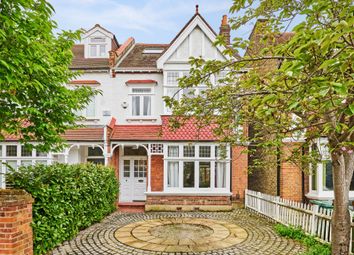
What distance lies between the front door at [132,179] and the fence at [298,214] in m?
5.97

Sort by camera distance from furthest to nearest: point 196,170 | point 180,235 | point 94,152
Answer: point 94,152 → point 196,170 → point 180,235

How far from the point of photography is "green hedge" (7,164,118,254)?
18.3 ft

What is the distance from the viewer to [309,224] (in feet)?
25.6

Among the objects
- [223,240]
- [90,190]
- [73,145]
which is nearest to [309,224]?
[223,240]

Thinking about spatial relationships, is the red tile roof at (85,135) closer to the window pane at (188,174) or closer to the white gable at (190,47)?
the window pane at (188,174)

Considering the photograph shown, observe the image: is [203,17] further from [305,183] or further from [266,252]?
[266,252]

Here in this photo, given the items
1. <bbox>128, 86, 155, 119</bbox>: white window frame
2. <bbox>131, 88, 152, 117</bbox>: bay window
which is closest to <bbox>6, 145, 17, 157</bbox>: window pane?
<bbox>128, 86, 155, 119</bbox>: white window frame

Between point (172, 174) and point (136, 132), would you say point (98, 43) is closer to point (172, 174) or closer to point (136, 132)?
point (136, 132)

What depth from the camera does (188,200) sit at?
12.9m

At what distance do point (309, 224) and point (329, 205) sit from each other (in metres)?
3.78

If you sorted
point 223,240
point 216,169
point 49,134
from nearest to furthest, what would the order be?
point 49,134 → point 223,240 → point 216,169

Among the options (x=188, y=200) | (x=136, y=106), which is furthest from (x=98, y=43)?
(x=188, y=200)

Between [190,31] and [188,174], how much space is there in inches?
291

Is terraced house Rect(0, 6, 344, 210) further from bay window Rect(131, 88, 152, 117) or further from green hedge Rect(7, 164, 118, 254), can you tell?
green hedge Rect(7, 164, 118, 254)
